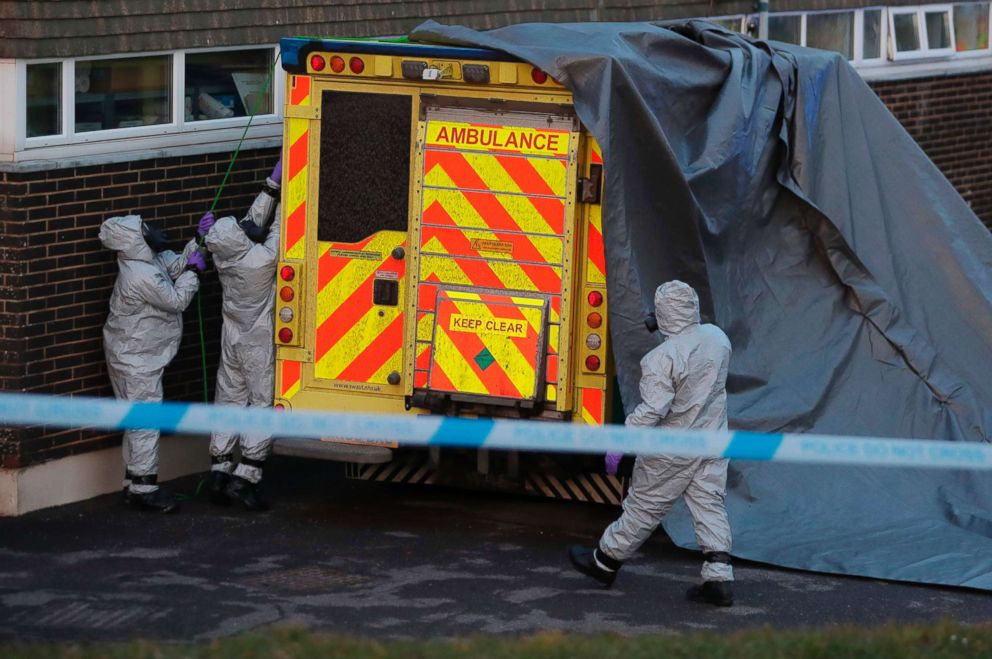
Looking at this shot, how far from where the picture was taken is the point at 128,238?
379 inches

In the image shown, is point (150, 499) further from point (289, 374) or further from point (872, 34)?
point (872, 34)

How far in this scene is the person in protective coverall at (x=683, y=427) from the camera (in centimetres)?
809

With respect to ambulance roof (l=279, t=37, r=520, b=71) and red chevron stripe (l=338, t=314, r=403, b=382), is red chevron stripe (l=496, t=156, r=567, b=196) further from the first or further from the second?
red chevron stripe (l=338, t=314, r=403, b=382)

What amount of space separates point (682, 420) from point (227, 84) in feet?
14.0

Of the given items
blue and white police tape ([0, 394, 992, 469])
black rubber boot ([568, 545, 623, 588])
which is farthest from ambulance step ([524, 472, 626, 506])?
black rubber boot ([568, 545, 623, 588])

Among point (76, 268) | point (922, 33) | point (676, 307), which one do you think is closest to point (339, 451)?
point (76, 268)

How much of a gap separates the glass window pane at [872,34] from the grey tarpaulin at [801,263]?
613 centimetres

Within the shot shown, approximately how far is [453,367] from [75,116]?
2.77m

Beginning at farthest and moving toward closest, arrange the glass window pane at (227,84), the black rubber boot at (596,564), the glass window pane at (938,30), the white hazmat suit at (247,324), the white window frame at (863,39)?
the glass window pane at (938,30) < the white window frame at (863,39) < the glass window pane at (227,84) < the white hazmat suit at (247,324) < the black rubber boot at (596,564)

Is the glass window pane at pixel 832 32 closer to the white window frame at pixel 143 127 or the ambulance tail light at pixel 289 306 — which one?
the white window frame at pixel 143 127

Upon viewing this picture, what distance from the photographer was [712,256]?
9.51 m

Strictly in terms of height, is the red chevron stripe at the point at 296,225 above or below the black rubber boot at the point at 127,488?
above

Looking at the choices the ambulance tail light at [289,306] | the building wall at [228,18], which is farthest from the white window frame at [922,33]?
the ambulance tail light at [289,306]

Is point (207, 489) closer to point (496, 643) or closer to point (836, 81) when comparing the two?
point (496, 643)
